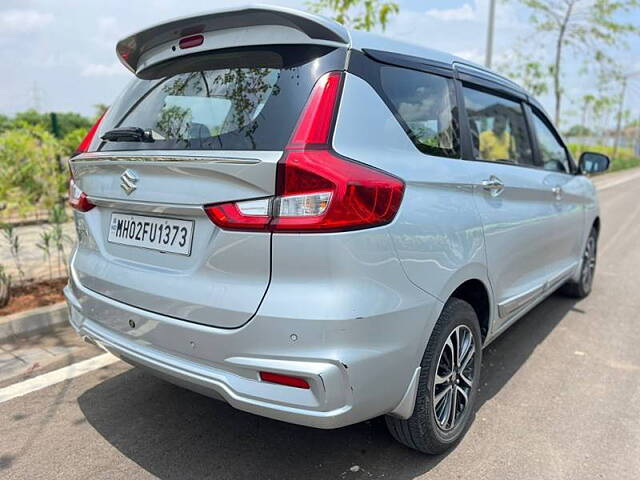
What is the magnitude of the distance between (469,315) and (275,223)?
118 cm

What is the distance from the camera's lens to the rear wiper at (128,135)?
2.28 metres

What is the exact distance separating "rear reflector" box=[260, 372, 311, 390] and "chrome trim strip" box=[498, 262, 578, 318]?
149 centimetres

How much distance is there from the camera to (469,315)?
2496 mm

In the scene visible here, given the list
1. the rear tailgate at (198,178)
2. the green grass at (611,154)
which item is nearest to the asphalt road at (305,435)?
the rear tailgate at (198,178)

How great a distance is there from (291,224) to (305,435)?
128 centimetres

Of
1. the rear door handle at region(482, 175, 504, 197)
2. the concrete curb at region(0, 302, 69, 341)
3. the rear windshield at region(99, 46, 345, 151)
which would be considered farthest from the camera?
the concrete curb at region(0, 302, 69, 341)

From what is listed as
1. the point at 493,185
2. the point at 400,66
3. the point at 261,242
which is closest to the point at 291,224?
the point at 261,242

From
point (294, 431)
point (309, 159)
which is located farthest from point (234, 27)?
point (294, 431)

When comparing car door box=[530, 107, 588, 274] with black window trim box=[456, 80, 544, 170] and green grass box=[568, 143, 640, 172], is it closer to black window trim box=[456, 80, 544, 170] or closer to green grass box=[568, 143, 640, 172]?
black window trim box=[456, 80, 544, 170]

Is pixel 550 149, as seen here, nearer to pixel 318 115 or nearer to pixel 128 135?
pixel 318 115

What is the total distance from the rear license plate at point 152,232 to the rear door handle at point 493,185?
1508 millimetres

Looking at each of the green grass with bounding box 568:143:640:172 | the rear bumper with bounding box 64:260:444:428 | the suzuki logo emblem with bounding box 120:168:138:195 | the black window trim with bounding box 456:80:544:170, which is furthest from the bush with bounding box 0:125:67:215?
the green grass with bounding box 568:143:640:172

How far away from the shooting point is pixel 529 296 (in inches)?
132

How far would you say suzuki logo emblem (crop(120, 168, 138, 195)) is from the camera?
2176 millimetres
